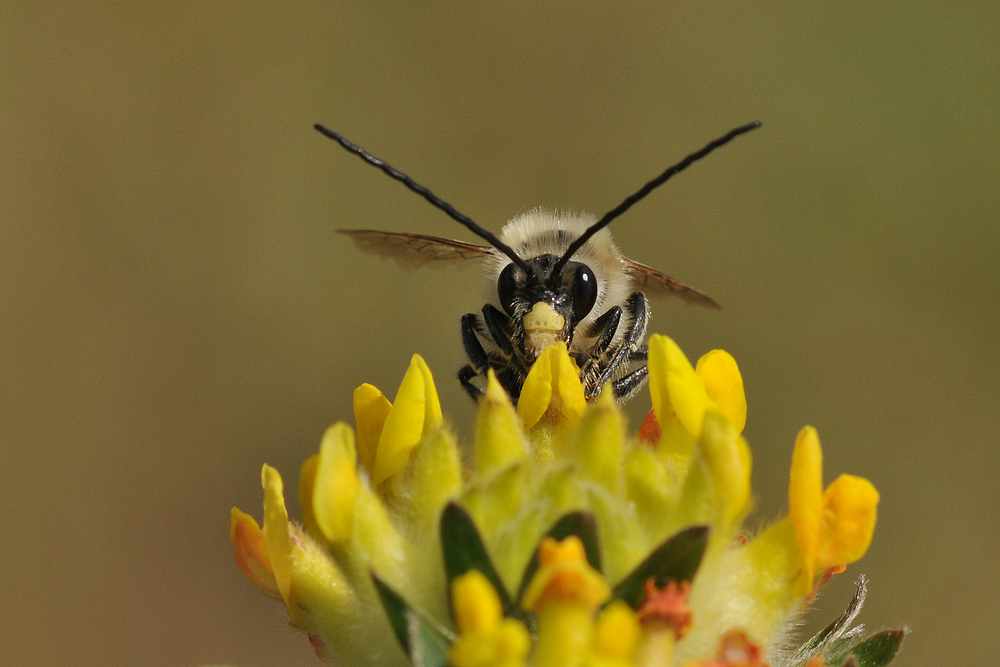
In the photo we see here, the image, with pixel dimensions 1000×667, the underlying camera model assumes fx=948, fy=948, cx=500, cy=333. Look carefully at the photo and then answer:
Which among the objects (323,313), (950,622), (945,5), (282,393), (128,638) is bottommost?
(950,622)

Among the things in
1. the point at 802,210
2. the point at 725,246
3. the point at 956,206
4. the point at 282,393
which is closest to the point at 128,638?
the point at 282,393

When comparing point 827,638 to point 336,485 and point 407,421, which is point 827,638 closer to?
point 407,421

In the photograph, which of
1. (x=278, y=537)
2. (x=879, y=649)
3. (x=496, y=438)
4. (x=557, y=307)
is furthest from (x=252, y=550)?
(x=879, y=649)

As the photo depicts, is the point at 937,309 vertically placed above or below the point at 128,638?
above

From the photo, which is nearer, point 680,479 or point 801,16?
point 680,479

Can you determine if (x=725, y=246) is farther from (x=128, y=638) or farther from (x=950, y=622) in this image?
(x=128, y=638)

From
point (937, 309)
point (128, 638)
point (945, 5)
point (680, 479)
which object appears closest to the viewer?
point (680, 479)

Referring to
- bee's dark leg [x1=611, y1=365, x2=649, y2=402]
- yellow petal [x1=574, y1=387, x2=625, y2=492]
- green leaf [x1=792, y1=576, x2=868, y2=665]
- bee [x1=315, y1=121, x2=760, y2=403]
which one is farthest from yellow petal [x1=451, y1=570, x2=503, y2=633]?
bee's dark leg [x1=611, y1=365, x2=649, y2=402]
